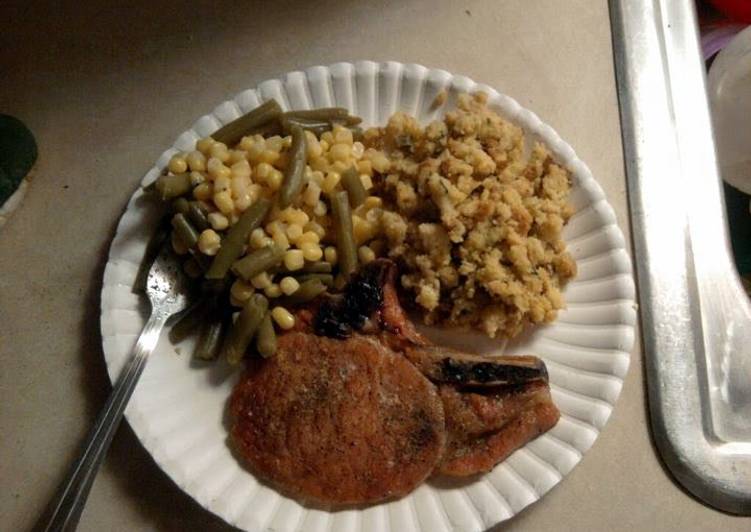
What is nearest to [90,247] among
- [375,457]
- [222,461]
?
[222,461]

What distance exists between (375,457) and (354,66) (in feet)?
3.91

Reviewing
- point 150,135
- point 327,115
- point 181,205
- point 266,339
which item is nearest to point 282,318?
point 266,339

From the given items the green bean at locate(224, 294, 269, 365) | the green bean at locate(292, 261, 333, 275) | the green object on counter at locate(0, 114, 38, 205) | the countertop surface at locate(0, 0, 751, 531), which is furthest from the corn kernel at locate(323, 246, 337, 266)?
the green object on counter at locate(0, 114, 38, 205)

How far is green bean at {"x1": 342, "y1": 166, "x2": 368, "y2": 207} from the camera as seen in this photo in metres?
1.84

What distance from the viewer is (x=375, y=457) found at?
5.46 feet

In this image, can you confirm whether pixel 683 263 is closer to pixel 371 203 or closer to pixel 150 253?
pixel 371 203

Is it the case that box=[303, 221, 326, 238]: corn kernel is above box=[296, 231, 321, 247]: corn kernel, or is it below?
above

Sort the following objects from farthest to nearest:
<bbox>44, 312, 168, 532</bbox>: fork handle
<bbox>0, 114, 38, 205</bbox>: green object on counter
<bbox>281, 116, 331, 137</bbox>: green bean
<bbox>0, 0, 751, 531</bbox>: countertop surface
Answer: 1. <bbox>0, 114, 38, 205</bbox>: green object on counter
2. <bbox>281, 116, 331, 137</bbox>: green bean
3. <bbox>0, 0, 751, 531</bbox>: countertop surface
4. <bbox>44, 312, 168, 532</bbox>: fork handle

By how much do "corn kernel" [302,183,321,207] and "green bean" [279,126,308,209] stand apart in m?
0.03

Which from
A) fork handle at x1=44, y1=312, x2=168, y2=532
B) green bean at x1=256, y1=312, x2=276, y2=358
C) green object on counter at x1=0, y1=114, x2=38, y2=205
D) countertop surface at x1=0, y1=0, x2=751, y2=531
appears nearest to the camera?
fork handle at x1=44, y1=312, x2=168, y2=532

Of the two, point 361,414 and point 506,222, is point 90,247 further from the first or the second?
point 506,222

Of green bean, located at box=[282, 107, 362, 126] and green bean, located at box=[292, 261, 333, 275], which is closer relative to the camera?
green bean, located at box=[292, 261, 333, 275]

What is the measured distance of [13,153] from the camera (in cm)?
217

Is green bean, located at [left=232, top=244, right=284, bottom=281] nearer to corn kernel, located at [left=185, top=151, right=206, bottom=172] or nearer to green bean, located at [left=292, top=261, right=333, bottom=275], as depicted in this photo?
green bean, located at [left=292, top=261, right=333, bottom=275]
